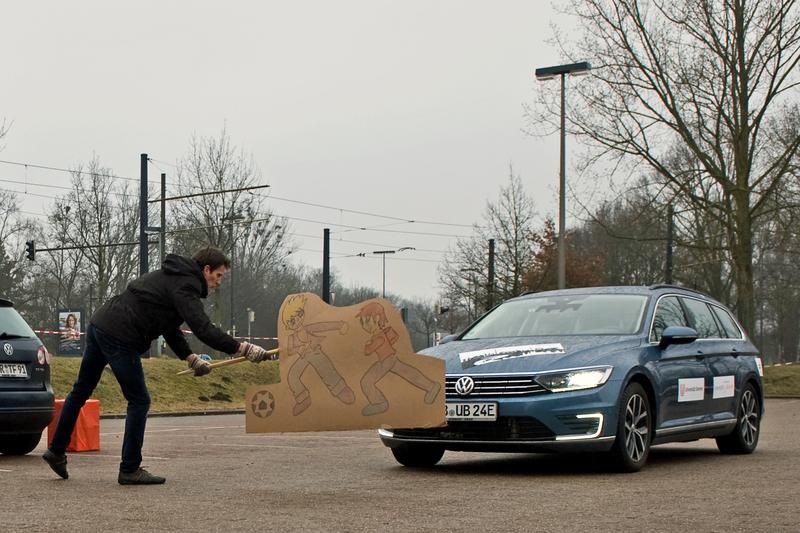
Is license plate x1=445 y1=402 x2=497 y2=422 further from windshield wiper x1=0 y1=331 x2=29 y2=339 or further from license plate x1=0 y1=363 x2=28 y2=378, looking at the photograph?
windshield wiper x1=0 y1=331 x2=29 y2=339

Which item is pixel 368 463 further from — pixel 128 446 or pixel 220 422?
pixel 220 422

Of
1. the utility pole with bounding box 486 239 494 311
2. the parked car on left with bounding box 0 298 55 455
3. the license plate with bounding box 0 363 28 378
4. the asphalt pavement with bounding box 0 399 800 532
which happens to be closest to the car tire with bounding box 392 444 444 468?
the asphalt pavement with bounding box 0 399 800 532

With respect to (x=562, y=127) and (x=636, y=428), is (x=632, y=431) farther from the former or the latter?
(x=562, y=127)

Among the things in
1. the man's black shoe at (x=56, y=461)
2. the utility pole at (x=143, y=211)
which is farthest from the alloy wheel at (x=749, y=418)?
Result: the utility pole at (x=143, y=211)

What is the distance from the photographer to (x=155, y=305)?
899 cm

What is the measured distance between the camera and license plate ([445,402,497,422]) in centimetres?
954

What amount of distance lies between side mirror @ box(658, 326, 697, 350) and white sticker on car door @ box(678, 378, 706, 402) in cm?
36

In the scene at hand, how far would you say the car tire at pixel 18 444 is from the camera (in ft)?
39.6

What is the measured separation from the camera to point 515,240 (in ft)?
160

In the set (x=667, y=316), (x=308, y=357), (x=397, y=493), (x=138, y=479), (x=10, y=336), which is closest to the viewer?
(x=397, y=493)

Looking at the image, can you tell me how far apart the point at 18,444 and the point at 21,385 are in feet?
2.92

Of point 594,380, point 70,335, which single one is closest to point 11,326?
point 594,380

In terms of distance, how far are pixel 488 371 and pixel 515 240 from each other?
3917 cm

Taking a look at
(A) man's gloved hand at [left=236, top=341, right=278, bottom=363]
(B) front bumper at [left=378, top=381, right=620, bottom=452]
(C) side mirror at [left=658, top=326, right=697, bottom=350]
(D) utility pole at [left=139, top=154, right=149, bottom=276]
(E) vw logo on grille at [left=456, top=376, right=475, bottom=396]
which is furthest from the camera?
(D) utility pole at [left=139, top=154, right=149, bottom=276]
